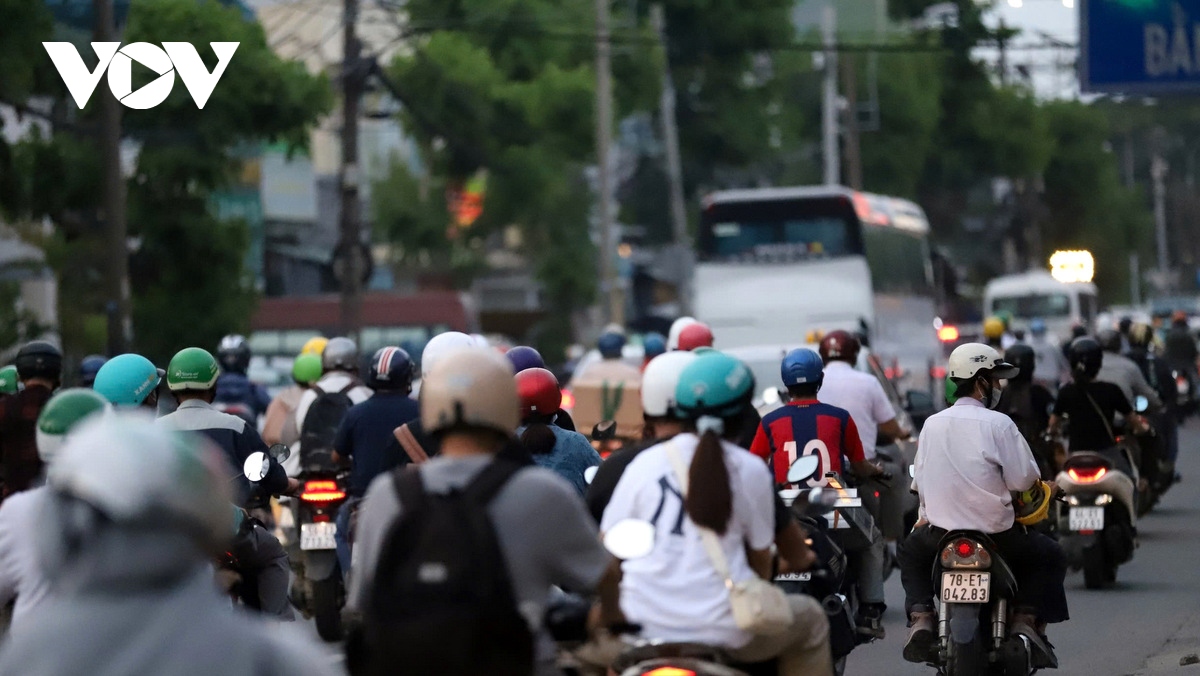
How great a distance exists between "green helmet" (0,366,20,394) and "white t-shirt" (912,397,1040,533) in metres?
4.89

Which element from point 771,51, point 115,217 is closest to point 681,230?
point 771,51

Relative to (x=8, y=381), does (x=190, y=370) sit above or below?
above

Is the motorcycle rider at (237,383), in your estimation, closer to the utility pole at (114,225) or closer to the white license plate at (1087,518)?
the white license plate at (1087,518)

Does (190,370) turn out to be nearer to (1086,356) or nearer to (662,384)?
(662,384)

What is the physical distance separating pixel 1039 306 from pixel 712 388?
44.8 m

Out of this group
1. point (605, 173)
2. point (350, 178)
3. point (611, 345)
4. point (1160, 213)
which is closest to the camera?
point (611, 345)

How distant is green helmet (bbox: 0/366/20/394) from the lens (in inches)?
458

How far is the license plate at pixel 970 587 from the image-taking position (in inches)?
364

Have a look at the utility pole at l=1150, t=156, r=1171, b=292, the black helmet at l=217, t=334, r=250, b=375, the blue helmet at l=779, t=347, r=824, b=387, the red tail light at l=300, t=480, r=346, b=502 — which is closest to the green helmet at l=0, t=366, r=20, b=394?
the red tail light at l=300, t=480, r=346, b=502

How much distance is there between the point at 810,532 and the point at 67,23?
2521 cm

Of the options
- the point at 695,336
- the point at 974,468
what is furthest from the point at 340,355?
the point at 974,468

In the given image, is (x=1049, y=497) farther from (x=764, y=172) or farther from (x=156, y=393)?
(x=764, y=172)

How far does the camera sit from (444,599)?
A: 491cm

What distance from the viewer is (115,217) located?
2381 cm
